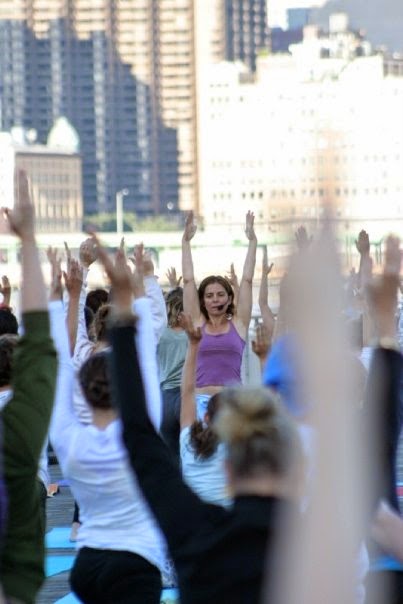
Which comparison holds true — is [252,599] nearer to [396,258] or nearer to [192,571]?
[192,571]

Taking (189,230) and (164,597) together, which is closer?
(164,597)

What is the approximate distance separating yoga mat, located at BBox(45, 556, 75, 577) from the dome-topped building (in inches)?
6919

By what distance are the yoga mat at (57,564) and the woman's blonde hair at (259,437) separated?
17.3 feet

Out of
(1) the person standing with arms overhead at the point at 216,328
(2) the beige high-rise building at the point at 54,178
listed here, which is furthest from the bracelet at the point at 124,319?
(2) the beige high-rise building at the point at 54,178

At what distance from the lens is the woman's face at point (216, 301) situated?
7.71 meters

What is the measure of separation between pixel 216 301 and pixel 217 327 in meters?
0.14

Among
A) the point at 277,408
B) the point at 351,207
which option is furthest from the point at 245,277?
the point at 351,207

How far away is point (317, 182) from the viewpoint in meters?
1.08

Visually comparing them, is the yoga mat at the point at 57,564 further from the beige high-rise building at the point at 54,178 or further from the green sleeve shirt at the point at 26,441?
the beige high-rise building at the point at 54,178

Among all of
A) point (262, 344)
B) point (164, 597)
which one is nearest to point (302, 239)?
point (262, 344)

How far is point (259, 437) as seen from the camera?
1.96m

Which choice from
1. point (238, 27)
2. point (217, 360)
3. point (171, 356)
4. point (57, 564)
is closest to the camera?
point (57, 564)

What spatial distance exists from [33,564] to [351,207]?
6.13 feet

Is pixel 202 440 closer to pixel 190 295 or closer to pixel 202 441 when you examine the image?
pixel 202 441
